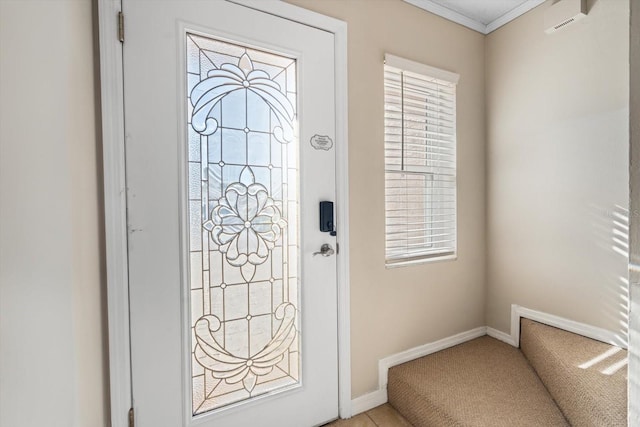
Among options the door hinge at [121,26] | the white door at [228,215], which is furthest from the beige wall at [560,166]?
the door hinge at [121,26]

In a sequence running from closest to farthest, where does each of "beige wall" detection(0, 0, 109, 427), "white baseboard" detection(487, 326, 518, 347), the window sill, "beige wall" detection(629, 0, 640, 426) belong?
"beige wall" detection(0, 0, 109, 427)
"beige wall" detection(629, 0, 640, 426)
the window sill
"white baseboard" detection(487, 326, 518, 347)

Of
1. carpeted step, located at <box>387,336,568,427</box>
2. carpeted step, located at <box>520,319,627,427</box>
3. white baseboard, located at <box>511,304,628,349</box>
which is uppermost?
white baseboard, located at <box>511,304,628,349</box>

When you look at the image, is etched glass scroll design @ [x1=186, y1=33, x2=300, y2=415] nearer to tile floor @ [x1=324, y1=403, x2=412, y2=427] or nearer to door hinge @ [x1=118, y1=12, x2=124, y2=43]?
door hinge @ [x1=118, y1=12, x2=124, y2=43]

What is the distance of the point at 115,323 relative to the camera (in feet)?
3.77

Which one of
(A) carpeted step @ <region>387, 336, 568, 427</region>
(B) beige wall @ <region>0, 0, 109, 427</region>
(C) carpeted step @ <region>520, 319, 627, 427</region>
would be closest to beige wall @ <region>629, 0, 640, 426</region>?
(C) carpeted step @ <region>520, 319, 627, 427</region>

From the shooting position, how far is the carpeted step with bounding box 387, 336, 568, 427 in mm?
1382

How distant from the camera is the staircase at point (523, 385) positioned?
1284mm

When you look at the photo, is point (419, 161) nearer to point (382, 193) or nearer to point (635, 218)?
point (382, 193)

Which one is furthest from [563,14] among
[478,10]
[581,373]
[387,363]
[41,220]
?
[41,220]

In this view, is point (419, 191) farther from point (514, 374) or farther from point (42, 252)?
point (42, 252)

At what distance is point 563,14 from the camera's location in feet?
5.82

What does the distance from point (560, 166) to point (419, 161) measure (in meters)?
0.84

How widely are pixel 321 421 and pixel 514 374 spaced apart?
1.14 m

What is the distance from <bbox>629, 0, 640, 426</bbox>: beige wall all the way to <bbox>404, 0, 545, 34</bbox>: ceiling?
49.6 inches
